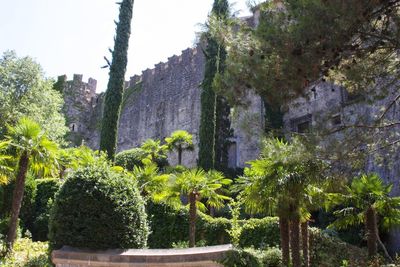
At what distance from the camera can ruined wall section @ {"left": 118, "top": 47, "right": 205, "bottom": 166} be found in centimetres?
2938

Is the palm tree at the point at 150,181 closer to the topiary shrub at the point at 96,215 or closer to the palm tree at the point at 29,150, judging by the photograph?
the palm tree at the point at 29,150

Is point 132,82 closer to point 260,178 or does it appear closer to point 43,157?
point 43,157

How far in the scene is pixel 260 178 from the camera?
32.7 feet

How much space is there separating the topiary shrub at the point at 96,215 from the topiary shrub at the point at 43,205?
25.8 ft

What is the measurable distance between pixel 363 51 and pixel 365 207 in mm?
6239

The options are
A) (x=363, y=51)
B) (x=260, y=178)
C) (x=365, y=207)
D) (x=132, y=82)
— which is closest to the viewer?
(x=363, y=51)

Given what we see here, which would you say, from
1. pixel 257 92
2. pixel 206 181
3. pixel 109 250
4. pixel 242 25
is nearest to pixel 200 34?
pixel 242 25

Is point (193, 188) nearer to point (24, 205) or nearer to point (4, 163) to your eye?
point (4, 163)

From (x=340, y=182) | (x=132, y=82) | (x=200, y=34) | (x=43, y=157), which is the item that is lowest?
(x=340, y=182)

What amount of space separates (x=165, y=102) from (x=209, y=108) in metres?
10.5

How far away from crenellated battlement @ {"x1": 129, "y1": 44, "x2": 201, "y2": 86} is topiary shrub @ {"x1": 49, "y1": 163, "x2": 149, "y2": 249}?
21897mm

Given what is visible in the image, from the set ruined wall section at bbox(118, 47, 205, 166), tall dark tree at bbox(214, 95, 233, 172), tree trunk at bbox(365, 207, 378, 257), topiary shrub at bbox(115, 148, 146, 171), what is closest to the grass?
tree trunk at bbox(365, 207, 378, 257)

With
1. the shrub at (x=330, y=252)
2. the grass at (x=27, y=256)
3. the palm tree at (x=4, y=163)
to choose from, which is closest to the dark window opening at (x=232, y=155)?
the shrub at (x=330, y=252)

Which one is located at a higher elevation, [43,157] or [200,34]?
[200,34]
